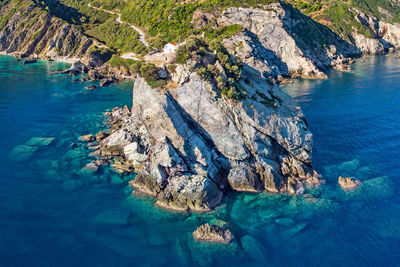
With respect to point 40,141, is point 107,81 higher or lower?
higher

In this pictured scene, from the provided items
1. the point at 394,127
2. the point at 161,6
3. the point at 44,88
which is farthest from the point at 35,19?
the point at 394,127

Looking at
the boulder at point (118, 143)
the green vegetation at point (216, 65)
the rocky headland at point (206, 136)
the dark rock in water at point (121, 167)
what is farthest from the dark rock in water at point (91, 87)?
the green vegetation at point (216, 65)

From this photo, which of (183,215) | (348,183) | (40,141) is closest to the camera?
(183,215)

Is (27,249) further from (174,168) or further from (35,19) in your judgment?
(35,19)

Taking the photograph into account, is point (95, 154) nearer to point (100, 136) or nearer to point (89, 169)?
point (89, 169)

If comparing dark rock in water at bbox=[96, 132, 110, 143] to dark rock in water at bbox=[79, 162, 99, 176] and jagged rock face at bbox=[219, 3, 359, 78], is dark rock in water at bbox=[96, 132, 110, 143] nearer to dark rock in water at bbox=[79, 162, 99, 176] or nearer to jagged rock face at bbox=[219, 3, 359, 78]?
dark rock in water at bbox=[79, 162, 99, 176]

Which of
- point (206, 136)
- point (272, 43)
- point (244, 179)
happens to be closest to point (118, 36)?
point (272, 43)

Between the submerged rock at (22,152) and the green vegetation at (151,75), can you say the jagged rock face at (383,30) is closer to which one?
the green vegetation at (151,75)
